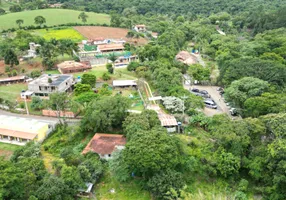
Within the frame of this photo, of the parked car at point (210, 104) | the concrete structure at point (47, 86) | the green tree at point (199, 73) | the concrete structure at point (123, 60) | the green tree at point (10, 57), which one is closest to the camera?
the parked car at point (210, 104)

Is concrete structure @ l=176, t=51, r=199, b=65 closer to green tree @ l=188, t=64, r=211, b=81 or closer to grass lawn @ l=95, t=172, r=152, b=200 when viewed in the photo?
green tree @ l=188, t=64, r=211, b=81

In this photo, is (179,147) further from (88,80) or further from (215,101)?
(88,80)

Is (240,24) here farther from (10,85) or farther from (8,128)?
(8,128)

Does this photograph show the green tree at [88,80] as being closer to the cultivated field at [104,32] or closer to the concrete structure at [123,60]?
the concrete structure at [123,60]

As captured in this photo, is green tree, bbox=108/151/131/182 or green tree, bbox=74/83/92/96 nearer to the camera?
green tree, bbox=108/151/131/182

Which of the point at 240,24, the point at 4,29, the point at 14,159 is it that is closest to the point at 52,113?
the point at 14,159

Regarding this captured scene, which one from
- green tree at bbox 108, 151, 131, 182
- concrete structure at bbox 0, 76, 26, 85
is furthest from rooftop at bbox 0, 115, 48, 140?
concrete structure at bbox 0, 76, 26, 85

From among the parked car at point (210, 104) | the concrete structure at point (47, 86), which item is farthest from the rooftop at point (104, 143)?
the concrete structure at point (47, 86)
